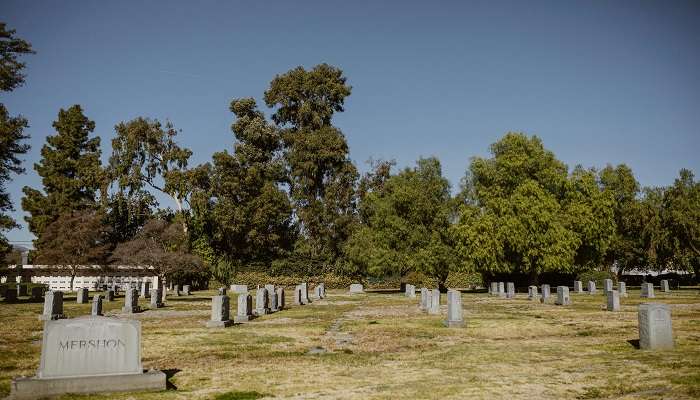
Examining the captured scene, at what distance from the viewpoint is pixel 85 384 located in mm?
7664

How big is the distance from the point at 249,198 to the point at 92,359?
46673mm

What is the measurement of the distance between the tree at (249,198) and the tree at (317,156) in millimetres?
2171

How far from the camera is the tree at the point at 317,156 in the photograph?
2192 inches

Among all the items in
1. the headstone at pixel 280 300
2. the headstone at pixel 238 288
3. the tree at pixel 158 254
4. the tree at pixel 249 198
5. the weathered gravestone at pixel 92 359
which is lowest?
the headstone at pixel 238 288

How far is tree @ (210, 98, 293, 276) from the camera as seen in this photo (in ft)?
173

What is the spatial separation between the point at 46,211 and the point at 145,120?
14.9 m

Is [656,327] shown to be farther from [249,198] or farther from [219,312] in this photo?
[249,198]

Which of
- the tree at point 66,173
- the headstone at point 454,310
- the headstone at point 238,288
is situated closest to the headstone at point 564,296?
the headstone at point 454,310

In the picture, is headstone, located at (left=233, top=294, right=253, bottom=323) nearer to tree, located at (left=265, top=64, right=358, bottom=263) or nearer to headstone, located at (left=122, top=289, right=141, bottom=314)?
headstone, located at (left=122, top=289, right=141, bottom=314)

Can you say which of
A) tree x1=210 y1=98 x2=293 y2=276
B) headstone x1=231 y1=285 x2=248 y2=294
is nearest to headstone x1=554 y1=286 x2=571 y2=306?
headstone x1=231 y1=285 x2=248 y2=294

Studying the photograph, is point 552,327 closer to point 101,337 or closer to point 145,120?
point 101,337

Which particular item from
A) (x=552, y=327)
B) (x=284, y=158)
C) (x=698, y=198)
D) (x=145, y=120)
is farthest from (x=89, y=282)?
(x=698, y=198)

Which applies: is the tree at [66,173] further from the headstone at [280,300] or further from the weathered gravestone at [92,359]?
the weathered gravestone at [92,359]

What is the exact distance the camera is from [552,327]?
16.1m
